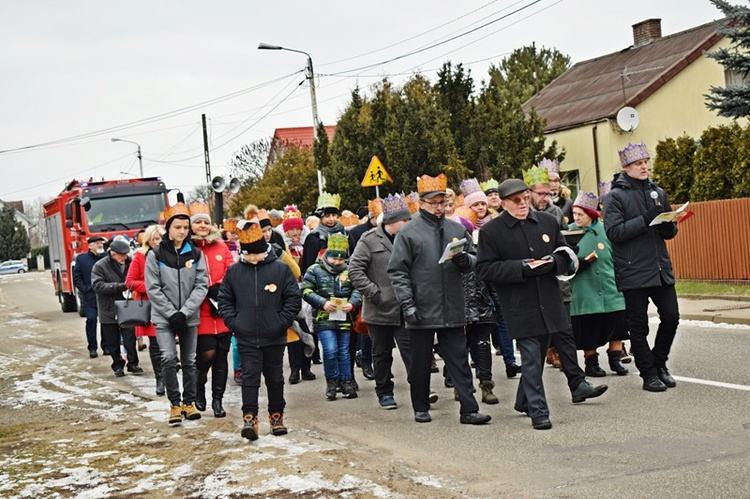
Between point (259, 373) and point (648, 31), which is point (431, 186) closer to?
point (259, 373)

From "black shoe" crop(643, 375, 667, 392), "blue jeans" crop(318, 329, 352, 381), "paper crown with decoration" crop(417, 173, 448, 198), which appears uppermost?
"paper crown with decoration" crop(417, 173, 448, 198)

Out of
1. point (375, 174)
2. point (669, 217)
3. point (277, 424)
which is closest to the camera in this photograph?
point (277, 424)

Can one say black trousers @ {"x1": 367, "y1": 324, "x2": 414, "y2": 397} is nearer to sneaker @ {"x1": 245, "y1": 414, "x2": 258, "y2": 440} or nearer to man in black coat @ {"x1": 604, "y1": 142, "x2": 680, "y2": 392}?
sneaker @ {"x1": 245, "y1": 414, "x2": 258, "y2": 440}

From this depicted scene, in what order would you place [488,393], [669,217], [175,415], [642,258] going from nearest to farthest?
[669,217] → [642,258] → [175,415] → [488,393]

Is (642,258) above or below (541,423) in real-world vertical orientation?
above

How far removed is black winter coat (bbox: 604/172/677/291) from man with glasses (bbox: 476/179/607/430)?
119cm

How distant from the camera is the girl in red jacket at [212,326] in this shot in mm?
9984

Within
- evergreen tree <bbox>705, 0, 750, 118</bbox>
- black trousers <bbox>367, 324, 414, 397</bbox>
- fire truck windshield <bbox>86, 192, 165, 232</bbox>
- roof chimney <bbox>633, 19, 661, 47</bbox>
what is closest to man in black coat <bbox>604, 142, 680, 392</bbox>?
black trousers <bbox>367, 324, 414, 397</bbox>

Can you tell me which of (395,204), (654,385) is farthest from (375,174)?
(654,385)

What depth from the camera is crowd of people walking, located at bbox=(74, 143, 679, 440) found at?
8.70 metres

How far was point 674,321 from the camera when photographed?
967 centimetres

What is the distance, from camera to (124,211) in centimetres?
2658

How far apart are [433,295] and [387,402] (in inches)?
61.2

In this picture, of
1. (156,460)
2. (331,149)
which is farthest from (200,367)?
(331,149)
